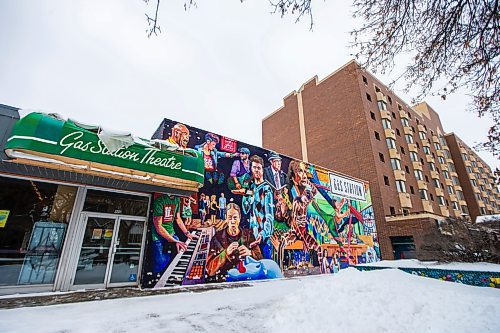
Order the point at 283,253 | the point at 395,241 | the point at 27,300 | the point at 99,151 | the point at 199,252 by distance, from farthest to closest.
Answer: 1. the point at 395,241
2. the point at 283,253
3. the point at 199,252
4. the point at 99,151
5. the point at 27,300

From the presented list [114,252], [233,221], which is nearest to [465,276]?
[233,221]

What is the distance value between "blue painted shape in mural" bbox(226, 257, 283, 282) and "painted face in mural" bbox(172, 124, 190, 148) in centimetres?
558

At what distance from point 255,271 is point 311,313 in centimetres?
586

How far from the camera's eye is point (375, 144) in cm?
2148

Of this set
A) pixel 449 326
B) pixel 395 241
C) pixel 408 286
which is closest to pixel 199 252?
pixel 408 286

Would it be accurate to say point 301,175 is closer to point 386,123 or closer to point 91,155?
point 91,155

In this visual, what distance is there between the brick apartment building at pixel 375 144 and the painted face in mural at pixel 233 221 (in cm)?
1325

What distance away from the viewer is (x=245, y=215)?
10227 mm

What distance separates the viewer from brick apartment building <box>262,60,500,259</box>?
18.5 meters

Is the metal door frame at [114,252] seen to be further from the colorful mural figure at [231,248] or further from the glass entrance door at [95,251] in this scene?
the colorful mural figure at [231,248]

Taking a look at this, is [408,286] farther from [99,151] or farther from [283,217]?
[99,151]

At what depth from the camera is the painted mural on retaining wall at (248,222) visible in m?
8.19

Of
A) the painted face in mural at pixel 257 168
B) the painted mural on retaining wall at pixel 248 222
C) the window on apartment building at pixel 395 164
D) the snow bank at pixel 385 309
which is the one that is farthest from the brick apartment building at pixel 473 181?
the snow bank at pixel 385 309

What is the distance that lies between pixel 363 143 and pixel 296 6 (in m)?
20.3
